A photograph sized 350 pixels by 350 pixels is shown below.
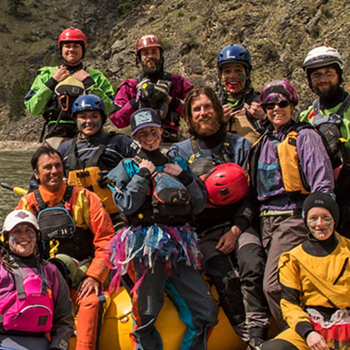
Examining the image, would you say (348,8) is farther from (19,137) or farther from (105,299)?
(19,137)

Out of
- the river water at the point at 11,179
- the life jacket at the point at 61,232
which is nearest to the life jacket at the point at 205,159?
the life jacket at the point at 61,232

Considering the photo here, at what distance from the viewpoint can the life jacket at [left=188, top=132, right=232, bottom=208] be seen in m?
4.57

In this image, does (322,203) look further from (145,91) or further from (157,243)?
(145,91)

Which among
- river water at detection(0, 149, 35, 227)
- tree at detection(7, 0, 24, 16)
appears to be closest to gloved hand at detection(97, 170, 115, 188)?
river water at detection(0, 149, 35, 227)

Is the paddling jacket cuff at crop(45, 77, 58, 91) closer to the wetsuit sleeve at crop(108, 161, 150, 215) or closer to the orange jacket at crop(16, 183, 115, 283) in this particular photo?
the orange jacket at crop(16, 183, 115, 283)

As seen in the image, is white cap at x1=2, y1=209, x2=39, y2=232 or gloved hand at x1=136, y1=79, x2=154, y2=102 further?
gloved hand at x1=136, y1=79, x2=154, y2=102

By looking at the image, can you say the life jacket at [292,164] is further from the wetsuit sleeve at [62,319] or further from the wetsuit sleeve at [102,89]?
the wetsuit sleeve at [102,89]

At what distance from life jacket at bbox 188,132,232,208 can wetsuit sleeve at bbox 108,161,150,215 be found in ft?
2.76

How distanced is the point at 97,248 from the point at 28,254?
847 millimetres

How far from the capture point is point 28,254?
357cm

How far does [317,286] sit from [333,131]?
1.69m

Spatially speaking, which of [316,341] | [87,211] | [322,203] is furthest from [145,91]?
[316,341]

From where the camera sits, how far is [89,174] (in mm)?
5164

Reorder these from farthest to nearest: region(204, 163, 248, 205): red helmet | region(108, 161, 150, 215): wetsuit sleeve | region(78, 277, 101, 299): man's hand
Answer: region(204, 163, 248, 205): red helmet, region(78, 277, 101, 299): man's hand, region(108, 161, 150, 215): wetsuit sleeve
